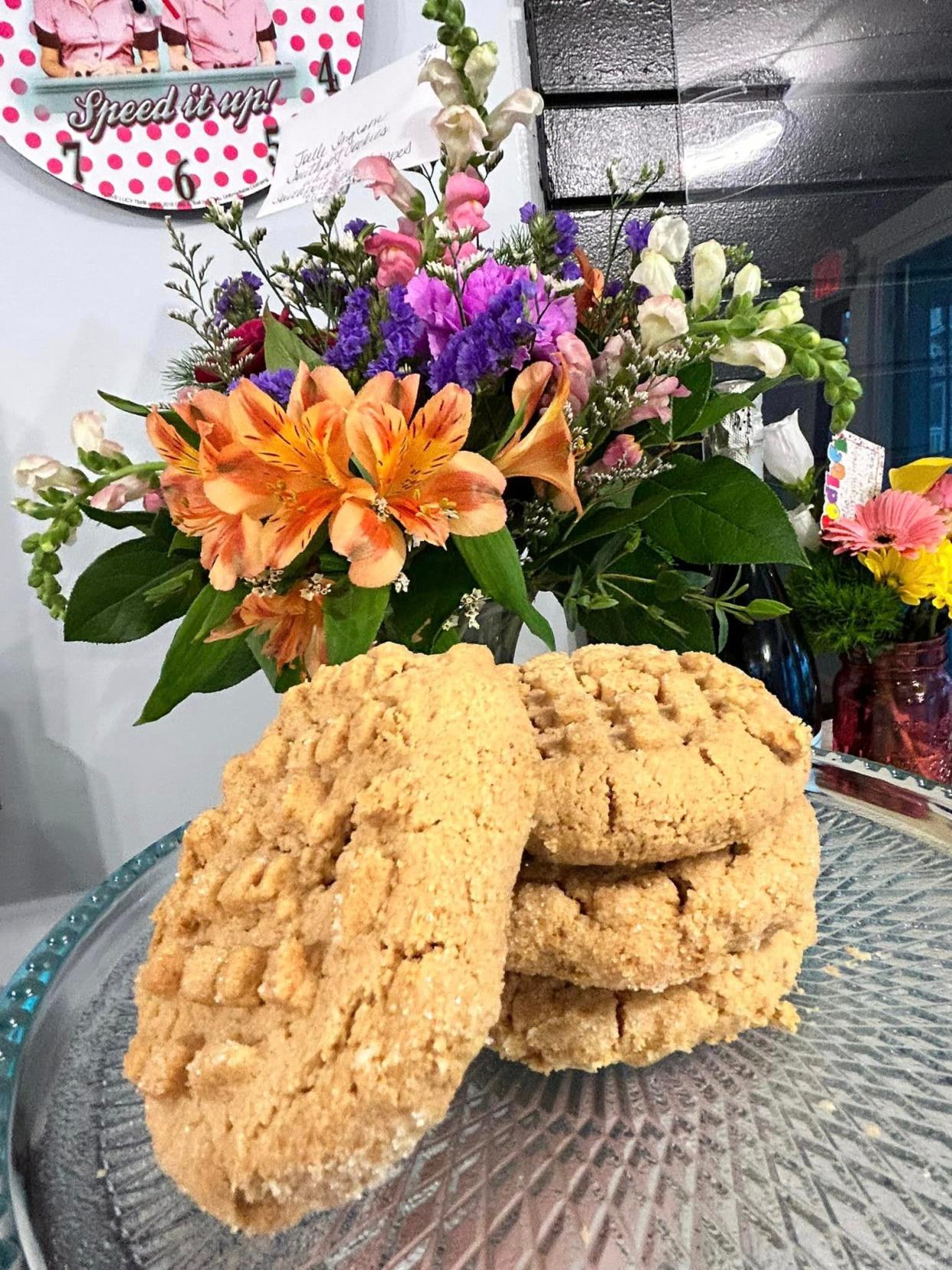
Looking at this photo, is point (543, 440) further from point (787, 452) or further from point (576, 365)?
point (787, 452)

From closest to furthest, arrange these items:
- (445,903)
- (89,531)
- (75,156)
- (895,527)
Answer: (445,903), (895,527), (75,156), (89,531)

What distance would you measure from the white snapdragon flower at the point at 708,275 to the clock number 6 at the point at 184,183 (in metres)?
0.83

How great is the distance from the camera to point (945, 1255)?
0.43m

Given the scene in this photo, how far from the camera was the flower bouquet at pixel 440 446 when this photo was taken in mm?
615

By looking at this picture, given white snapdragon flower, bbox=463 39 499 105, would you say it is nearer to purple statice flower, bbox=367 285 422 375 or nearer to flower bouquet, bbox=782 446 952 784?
purple statice flower, bbox=367 285 422 375

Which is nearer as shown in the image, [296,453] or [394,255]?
[296,453]

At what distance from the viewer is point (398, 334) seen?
2.16 ft

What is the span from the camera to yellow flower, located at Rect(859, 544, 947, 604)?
99cm

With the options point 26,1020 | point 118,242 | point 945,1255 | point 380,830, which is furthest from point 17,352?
point 945,1255

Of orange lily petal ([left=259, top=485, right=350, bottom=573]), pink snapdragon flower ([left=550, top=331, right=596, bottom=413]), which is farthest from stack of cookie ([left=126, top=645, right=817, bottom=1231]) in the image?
pink snapdragon flower ([left=550, top=331, right=596, bottom=413])

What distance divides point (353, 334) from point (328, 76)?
78cm

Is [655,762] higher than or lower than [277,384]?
lower

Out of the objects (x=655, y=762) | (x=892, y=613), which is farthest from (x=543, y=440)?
(x=892, y=613)

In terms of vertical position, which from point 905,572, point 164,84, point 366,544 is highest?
point 164,84
